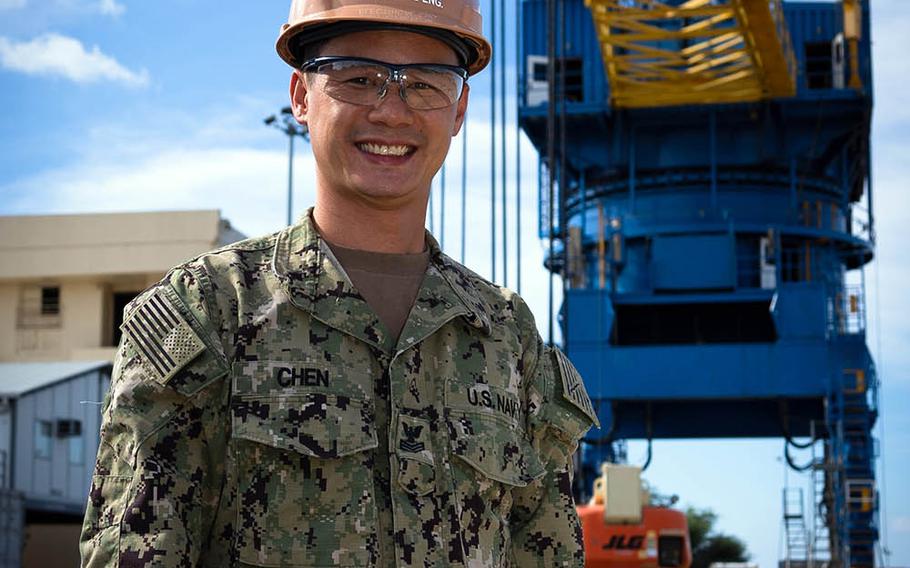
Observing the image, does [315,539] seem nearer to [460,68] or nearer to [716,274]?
[460,68]

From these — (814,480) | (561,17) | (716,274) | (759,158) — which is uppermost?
(561,17)

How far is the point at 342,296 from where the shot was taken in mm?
2885

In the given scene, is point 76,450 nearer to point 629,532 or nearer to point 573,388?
point 629,532

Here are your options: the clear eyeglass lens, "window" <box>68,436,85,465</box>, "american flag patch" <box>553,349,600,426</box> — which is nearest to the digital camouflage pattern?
"american flag patch" <box>553,349,600,426</box>

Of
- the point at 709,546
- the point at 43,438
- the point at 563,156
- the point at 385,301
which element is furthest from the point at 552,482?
the point at 709,546

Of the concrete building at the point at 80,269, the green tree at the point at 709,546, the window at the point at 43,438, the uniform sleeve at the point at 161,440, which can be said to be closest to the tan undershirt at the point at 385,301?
the uniform sleeve at the point at 161,440

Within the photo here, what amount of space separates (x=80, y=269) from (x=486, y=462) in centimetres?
3123

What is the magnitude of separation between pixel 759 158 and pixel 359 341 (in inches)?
1110

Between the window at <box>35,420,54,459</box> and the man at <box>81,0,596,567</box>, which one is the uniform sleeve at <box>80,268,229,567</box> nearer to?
the man at <box>81,0,596,567</box>

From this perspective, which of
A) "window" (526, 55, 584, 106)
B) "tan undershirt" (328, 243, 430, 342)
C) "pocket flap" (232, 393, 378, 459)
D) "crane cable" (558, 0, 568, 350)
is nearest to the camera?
"pocket flap" (232, 393, 378, 459)

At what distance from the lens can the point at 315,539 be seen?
268 centimetres

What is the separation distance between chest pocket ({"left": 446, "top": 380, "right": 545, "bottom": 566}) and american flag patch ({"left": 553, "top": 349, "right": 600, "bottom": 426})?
183 mm

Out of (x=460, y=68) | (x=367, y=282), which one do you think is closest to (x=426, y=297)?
(x=367, y=282)

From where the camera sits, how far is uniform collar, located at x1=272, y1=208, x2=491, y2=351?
2.85 metres
